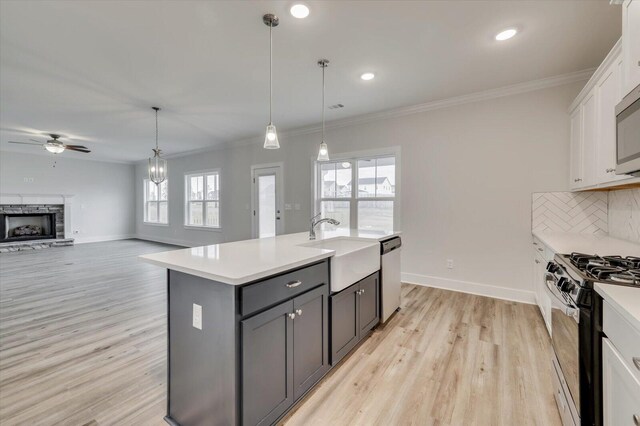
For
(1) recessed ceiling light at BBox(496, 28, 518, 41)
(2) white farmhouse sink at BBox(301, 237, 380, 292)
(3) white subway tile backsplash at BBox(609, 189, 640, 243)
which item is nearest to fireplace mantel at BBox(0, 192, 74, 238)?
(2) white farmhouse sink at BBox(301, 237, 380, 292)

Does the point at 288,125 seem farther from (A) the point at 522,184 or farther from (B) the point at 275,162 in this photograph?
(A) the point at 522,184

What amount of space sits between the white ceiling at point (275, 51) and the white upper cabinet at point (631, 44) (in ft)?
2.14

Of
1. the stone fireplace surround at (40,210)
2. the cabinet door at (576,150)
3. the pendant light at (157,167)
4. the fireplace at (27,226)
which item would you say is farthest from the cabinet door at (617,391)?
the fireplace at (27,226)

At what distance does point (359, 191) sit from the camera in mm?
4727

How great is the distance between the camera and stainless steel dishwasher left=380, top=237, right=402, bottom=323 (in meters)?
2.71

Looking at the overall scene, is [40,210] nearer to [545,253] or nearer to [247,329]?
[247,329]

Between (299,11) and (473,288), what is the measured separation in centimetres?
372

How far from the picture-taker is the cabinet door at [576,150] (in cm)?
269

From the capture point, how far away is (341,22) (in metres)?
2.21

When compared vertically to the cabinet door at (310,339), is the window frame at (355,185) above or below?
above

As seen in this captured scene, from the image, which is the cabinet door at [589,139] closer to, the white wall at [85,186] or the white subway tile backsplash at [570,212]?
the white subway tile backsplash at [570,212]

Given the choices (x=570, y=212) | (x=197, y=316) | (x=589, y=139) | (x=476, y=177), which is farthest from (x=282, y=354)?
(x=570, y=212)

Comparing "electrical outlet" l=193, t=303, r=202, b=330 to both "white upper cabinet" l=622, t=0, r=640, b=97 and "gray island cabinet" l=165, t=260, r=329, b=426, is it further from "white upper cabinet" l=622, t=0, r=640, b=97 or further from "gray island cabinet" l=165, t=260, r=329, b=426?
"white upper cabinet" l=622, t=0, r=640, b=97

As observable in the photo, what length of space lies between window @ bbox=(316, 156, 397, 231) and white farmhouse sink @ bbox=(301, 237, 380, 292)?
1.72 meters
